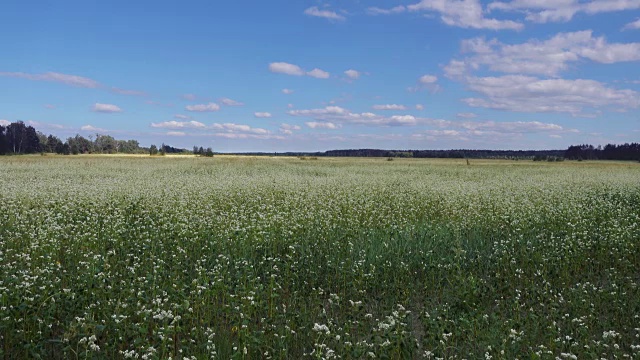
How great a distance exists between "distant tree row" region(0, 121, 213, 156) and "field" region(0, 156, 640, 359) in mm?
88549

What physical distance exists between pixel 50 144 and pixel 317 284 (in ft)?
405

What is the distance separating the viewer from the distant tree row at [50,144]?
98.8m

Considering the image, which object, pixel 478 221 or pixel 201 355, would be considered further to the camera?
pixel 478 221

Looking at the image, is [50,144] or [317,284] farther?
[50,144]

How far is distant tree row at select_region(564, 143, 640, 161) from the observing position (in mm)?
98688

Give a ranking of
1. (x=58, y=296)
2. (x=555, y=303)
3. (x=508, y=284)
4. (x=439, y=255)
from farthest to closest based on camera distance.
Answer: (x=439, y=255)
(x=508, y=284)
(x=555, y=303)
(x=58, y=296)

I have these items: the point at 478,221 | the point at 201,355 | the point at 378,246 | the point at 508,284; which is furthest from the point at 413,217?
the point at 201,355

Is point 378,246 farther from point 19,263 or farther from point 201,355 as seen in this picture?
point 19,263

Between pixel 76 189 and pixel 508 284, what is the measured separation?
16.8 meters

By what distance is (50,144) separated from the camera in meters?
110

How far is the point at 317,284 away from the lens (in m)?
7.67

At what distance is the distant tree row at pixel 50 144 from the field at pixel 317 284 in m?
88.5

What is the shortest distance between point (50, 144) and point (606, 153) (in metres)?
138

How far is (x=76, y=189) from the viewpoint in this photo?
17828 millimetres
